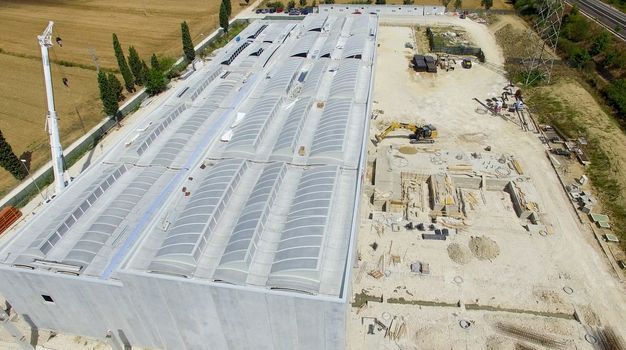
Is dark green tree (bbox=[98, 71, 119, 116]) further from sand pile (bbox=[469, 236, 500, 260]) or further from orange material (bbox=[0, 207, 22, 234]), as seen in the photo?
sand pile (bbox=[469, 236, 500, 260])

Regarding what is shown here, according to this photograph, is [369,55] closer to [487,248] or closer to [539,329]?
[487,248]

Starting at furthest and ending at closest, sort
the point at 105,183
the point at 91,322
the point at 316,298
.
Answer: the point at 105,183 < the point at 91,322 < the point at 316,298

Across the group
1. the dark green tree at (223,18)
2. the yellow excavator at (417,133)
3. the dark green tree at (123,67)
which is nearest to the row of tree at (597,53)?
the yellow excavator at (417,133)

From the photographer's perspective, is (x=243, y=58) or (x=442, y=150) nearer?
(x=442, y=150)

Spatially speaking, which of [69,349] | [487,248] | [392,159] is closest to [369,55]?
[392,159]

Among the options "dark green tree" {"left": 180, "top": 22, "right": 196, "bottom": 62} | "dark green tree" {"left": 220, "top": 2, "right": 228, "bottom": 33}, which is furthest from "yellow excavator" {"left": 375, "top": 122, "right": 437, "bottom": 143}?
"dark green tree" {"left": 220, "top": 2, "right": 228, "bottom": 33}

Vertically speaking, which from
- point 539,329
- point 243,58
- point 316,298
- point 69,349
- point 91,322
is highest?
point 243,58

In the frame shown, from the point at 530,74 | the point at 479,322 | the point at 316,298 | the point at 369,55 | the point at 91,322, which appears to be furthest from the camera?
the point at 530,74

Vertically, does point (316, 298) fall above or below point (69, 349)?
above

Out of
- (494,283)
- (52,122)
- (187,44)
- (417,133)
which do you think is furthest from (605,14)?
(52,122)
